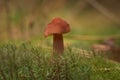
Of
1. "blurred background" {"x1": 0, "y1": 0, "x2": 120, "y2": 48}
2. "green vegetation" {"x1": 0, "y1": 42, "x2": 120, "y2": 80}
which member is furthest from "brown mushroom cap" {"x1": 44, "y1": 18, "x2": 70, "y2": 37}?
"blurred background" {"x1": 0, "y1": 0, "x2": 120, "y2": 48}

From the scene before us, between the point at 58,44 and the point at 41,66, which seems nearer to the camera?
the point at 41,66

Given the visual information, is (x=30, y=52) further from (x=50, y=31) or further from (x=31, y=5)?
(x=31, y=5)

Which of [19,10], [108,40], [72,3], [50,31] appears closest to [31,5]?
[19,10]

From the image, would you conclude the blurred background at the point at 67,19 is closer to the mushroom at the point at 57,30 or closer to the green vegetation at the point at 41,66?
the mushroom at the point at 57,30

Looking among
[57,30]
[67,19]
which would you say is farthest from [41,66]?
[67,19]

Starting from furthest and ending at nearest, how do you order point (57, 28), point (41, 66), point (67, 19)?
point (67, 19) → point (57, 28) → point (41, 66)

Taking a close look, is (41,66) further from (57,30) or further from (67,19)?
(67,19)

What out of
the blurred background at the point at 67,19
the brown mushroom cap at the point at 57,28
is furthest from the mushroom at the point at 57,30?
the blurred background at the point at 67,19
